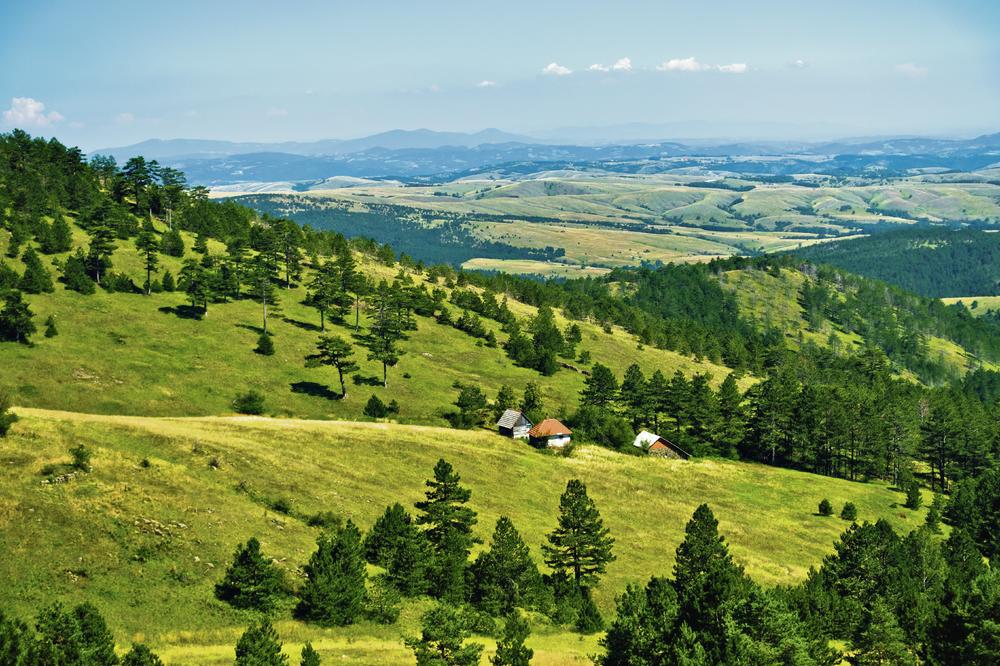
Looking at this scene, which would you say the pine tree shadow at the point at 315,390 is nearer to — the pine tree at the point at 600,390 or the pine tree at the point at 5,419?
the pine tree at the point at 600,390

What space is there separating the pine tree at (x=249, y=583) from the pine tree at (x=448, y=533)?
12.6 m

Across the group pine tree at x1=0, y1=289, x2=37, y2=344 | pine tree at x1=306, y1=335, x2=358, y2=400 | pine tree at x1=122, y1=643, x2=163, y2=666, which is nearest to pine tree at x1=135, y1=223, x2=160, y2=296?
pine tree at x1=0, y1=289, x2=37, y2=344

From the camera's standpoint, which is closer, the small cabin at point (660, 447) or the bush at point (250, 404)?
the bush at point (250, 404)

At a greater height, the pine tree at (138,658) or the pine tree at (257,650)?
the pine tree at (138,658)

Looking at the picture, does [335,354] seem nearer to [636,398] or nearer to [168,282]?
[168,282]

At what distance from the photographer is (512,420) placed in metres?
108

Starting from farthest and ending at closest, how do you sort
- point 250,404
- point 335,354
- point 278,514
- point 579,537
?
point 335,354
point 250,404
point 579,537
point 278,514

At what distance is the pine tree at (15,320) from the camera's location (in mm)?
93125

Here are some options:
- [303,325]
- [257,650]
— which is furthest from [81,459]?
[303,325]

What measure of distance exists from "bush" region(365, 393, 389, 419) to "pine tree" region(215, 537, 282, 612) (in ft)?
190

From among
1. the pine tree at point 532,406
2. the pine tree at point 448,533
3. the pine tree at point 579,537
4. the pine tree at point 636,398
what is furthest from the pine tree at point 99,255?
the pine tree at point 579,537

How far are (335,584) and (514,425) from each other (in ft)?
208

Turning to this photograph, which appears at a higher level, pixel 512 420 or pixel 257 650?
pixel 257 650

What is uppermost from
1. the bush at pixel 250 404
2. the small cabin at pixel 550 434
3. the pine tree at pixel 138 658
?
the pine tree at pixel 138 658
